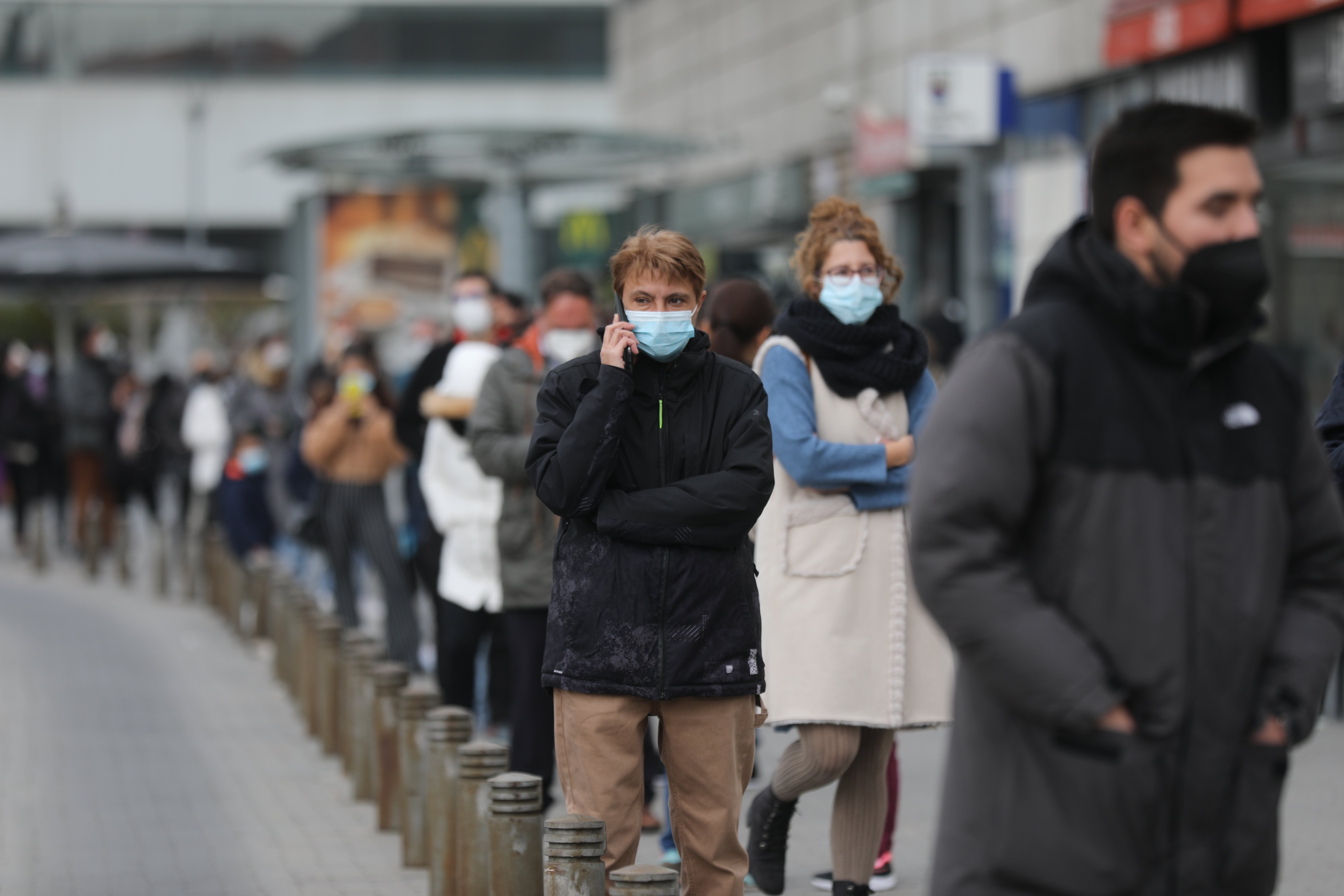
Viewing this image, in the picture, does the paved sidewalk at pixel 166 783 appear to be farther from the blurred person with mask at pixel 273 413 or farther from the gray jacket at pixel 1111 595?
the gray jacket at pixel 1111 595

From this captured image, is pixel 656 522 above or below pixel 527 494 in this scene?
above

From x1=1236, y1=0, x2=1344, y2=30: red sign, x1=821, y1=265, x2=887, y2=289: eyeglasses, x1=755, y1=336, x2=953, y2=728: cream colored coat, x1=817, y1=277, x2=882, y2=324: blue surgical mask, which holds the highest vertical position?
x1=1236, y1=0, x2=1344, y2=30: red sign

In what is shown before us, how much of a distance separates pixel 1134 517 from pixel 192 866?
15.7ft

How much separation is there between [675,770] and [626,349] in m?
1.01

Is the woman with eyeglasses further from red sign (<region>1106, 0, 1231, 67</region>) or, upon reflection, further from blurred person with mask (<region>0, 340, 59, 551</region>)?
blurred person with mask (<region>0, 340, 59, 551</region>)

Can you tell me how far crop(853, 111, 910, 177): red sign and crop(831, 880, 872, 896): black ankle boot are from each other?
14129mm

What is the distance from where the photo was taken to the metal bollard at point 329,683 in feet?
30.6

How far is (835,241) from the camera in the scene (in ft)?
19.9

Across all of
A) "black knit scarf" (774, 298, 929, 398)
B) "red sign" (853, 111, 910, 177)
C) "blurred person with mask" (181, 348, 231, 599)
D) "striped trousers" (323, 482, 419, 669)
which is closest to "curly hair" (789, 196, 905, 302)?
"black knit scarf" (774, 298, 929, 398)

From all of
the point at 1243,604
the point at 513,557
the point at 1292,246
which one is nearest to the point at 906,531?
the point at 513,557

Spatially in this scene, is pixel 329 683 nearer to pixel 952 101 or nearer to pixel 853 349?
pixel 853 349

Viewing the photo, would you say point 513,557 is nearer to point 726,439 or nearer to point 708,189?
point 726,439

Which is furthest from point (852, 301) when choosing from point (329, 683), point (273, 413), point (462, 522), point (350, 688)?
point (273, 413)

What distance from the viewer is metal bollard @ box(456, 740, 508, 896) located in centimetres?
582
